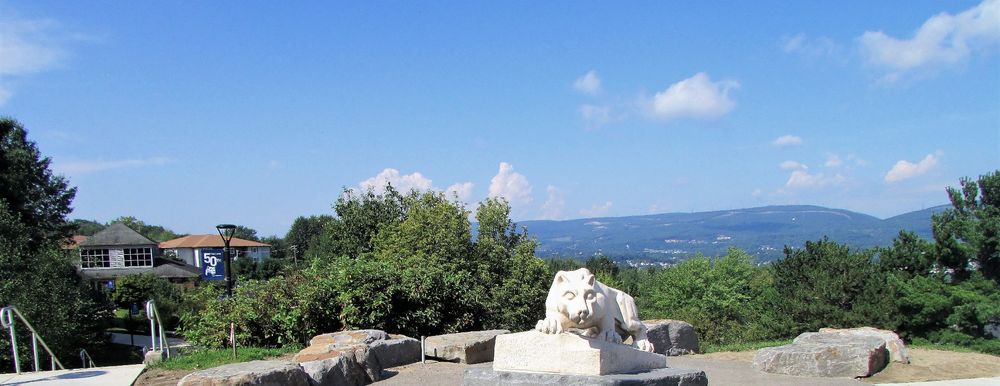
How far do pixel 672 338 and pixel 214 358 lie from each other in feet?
29.4

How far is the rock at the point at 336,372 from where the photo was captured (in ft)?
29.8

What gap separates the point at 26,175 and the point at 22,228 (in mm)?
11524

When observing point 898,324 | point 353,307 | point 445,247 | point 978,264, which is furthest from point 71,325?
point 978,264

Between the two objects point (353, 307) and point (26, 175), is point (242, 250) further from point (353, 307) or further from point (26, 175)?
point (353, 307)

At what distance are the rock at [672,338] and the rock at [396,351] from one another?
5.00m

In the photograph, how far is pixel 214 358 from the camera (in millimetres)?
11445

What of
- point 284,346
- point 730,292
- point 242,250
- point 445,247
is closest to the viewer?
point 284,346

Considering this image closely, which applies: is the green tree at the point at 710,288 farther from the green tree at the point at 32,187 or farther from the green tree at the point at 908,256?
the green tree at the point at 32,187

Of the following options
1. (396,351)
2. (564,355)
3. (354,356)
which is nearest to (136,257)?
(396,351)

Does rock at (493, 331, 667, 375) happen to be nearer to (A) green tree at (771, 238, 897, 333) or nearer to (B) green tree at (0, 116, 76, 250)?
(A) green tree at (771, 238, 897, 333)

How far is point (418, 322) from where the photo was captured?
15.0 meters

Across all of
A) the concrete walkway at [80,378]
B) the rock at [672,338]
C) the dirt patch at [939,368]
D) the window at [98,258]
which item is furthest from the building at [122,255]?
the dirt patch at [939,368]

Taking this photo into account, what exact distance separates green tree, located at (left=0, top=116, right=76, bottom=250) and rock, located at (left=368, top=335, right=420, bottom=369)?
19309mm

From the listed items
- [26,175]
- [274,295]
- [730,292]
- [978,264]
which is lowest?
[730,292]
